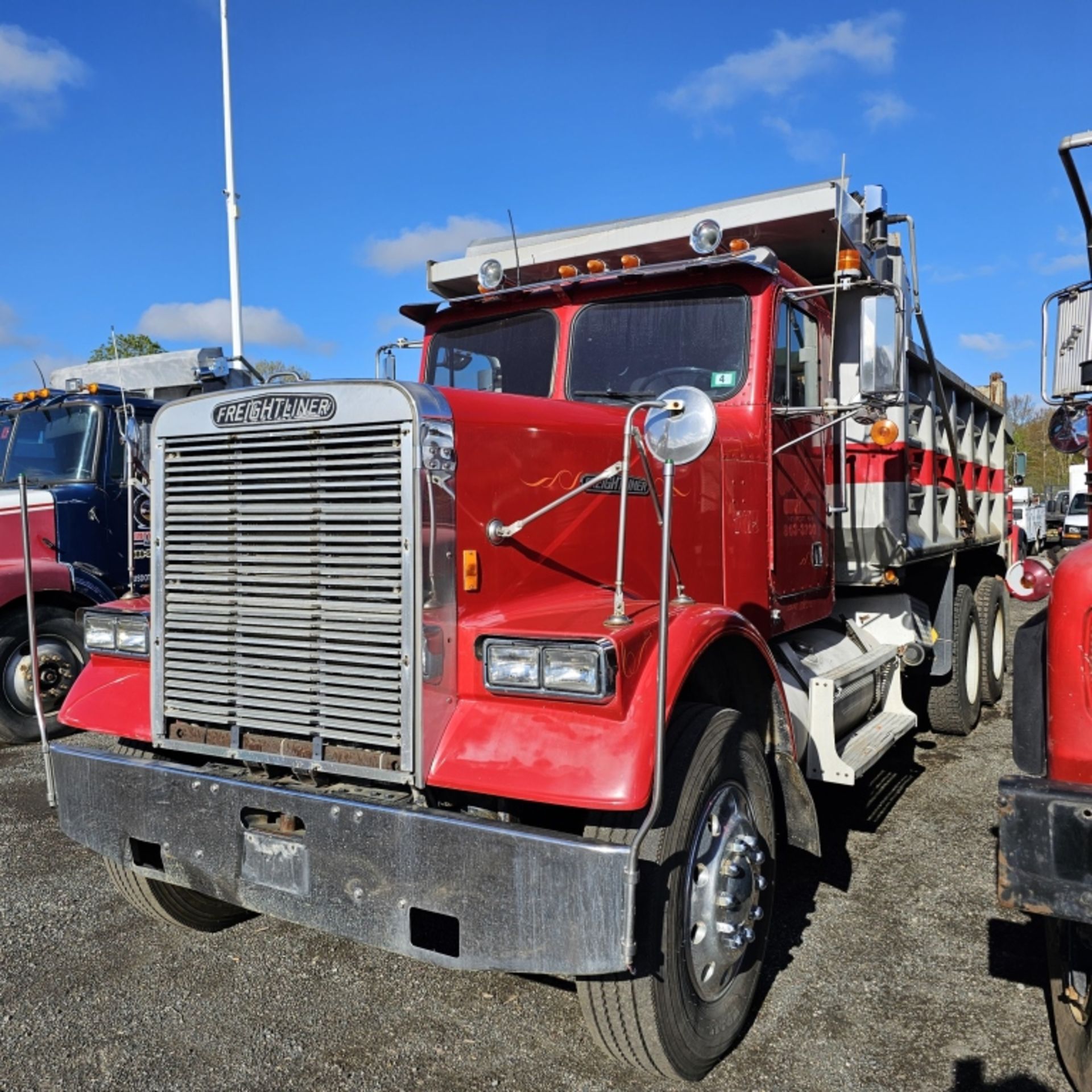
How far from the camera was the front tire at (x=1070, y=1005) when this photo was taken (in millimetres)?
2607

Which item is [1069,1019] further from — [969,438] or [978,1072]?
[969,438]

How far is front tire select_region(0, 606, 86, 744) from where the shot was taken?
6895mm

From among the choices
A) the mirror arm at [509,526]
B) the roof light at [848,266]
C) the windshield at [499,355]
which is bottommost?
the mirror arm at [509,526]

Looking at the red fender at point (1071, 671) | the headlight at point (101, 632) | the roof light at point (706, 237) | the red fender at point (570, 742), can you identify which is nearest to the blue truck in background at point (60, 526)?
Result: the headlight at point (101, 632)

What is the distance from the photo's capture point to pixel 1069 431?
4.33m

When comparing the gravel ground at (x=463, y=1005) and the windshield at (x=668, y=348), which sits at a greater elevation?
the windshield at (x=668, y=348)

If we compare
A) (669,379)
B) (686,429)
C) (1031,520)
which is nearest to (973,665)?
(669,379)

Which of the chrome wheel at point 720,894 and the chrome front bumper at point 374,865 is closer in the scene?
the chrome front bumper at point 374,865

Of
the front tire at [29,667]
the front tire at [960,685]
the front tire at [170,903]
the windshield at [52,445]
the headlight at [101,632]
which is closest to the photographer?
the headlight at [101,632]

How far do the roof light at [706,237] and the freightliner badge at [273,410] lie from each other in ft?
6.37

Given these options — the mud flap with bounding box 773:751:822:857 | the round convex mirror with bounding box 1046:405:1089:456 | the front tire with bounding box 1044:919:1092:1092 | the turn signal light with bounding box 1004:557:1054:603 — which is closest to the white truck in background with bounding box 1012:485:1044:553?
the round convex mirror with bounding box 1046:405:1089:456

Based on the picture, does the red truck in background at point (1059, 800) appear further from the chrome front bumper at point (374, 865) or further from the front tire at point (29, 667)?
the front tire at point (29, 667)

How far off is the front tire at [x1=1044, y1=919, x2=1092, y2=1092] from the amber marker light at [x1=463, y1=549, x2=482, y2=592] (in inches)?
73.6

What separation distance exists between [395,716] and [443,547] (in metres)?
0.50
